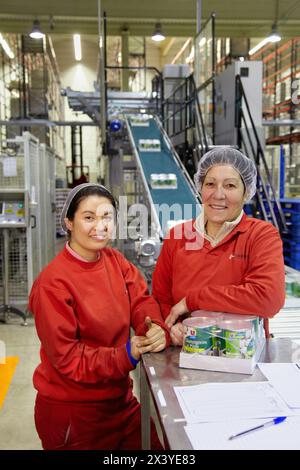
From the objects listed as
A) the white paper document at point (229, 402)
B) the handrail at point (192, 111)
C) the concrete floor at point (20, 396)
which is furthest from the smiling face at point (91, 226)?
the handrail at point (192, 111)

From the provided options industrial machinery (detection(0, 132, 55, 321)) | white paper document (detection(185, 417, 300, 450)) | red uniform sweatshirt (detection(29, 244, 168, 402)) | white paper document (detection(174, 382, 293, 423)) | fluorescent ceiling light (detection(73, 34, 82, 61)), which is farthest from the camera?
fluorescent ceiling light (detection(73, 34, 82, 61))

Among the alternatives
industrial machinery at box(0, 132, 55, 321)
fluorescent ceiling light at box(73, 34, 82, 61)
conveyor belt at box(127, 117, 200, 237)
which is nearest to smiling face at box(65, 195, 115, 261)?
conveyor belt at box(127, 117, 200, 237)

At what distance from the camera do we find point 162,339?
5.19ft

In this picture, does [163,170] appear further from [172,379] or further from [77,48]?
[77,48]

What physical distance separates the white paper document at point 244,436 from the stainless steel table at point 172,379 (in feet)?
0.11

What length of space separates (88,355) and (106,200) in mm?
563

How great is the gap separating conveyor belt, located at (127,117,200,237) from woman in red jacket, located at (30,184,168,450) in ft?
8.78

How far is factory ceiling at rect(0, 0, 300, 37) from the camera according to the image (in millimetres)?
9117

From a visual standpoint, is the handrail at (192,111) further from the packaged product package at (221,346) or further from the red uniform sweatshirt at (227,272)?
the packaged product package at (221,346)

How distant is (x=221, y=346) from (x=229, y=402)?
23 cm

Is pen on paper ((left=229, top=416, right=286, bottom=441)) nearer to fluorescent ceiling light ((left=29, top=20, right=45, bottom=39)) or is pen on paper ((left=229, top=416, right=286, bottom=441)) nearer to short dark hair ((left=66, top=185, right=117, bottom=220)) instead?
short dark hair ((left=66, top=185, right=117, bottom=220))

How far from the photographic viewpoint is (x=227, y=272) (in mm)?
1714

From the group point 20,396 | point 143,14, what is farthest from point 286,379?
point 143,14

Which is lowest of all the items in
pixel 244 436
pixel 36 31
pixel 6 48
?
pixel 244 436
